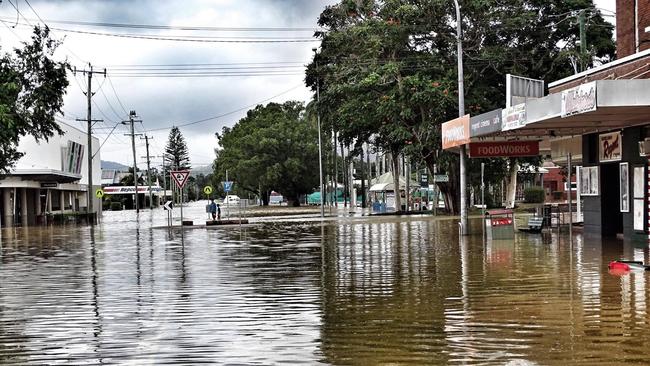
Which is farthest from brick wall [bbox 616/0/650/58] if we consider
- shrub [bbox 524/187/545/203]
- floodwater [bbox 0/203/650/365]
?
shrub [bbox 524/187/545/203]

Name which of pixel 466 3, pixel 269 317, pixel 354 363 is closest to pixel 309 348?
pixel 354 363

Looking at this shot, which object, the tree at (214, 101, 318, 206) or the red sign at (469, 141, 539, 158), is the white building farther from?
the red sign at (469, 141, 539, 158)

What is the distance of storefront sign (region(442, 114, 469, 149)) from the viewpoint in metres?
26.5

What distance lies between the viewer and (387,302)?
38.4ft

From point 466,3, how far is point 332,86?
10.1 meters

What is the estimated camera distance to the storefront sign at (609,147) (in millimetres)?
23984

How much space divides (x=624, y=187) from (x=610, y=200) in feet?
6.01

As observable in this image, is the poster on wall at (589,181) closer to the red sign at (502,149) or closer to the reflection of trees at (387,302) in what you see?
the red sign at (502,149)

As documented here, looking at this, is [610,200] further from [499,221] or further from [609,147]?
[499,221]

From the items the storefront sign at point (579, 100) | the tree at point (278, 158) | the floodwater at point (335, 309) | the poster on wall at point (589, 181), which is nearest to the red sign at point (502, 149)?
the poster on wall at point (589, 181)

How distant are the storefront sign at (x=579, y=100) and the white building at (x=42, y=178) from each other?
47.2 meters

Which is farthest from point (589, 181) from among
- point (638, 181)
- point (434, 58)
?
point (434, 58)

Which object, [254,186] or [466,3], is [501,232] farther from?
[254,186]

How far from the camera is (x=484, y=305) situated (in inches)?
438
